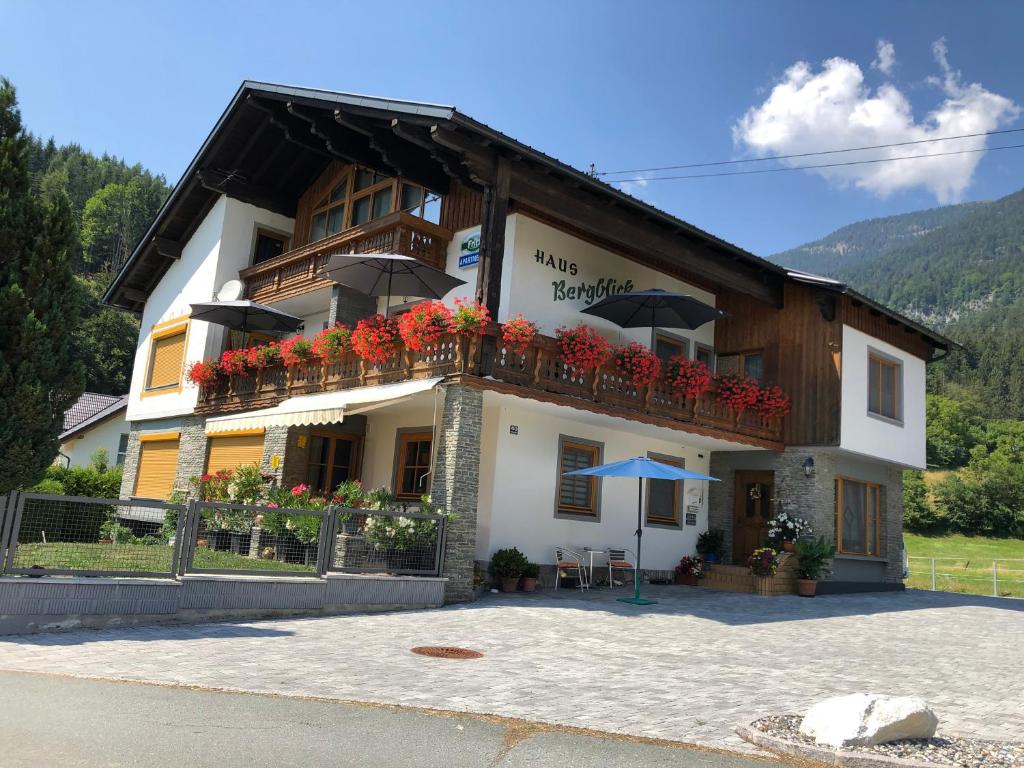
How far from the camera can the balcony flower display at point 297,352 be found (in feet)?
57.4

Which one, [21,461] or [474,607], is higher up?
[21,461]

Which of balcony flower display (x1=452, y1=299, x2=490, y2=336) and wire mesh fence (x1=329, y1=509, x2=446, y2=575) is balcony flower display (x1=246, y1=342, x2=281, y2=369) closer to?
balcony flower display (x1=452, y1=299, x2=490, y2=336)

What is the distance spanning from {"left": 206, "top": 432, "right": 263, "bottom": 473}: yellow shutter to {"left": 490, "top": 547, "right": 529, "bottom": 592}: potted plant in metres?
6.37

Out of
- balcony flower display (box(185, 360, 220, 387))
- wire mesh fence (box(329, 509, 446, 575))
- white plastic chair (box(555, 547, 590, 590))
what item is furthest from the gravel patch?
balcony flower display (box(185, 360, 220, 387))

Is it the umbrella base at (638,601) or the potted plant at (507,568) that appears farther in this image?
the potted plant at (507,568)

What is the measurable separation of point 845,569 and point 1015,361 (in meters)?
94.0

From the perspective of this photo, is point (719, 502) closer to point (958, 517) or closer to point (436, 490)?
point (436, 490)

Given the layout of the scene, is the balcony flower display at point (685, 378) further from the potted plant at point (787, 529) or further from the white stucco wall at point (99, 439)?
the white stucco wall at point (99, 439)

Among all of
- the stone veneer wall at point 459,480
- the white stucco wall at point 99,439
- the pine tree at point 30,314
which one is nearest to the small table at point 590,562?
the stone veneer wall at point 459,480

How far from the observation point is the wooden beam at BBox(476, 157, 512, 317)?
47.4 feet

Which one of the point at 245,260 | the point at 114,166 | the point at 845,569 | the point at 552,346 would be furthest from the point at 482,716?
the point at 114,166

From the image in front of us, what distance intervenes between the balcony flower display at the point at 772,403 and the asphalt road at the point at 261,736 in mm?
13896

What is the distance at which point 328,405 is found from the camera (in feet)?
48.5

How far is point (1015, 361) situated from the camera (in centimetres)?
9862
